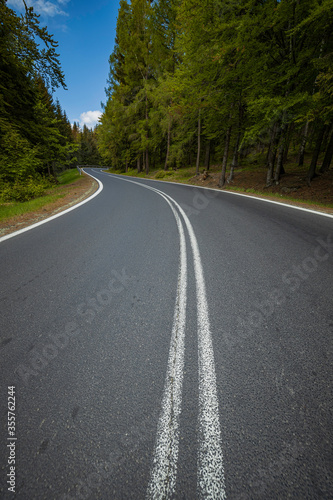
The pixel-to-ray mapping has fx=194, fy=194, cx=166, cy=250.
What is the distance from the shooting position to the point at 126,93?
1005 inches

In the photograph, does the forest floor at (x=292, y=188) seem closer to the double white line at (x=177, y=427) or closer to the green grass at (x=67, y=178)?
the double white line at (x=177, y=427)

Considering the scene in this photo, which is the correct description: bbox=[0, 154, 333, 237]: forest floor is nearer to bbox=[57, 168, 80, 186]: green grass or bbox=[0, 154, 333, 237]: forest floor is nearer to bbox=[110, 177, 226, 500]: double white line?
bbox=[110, 177, 226, 500]: double white line

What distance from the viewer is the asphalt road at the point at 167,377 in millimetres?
1078

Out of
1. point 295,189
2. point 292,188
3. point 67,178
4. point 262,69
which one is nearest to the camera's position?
point 262,69

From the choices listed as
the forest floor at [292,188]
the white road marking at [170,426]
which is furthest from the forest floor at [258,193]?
the white road marking at [170,426]

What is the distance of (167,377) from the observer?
157cm

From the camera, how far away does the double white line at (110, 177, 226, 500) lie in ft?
3.38

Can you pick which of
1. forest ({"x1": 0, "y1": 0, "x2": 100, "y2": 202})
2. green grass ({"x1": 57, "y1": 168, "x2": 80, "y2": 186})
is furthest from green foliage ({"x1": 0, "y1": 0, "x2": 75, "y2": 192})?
green grass ({"x1": 57, "y1": 168, "x2": 80, "y2": 186})

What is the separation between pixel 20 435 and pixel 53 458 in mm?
308

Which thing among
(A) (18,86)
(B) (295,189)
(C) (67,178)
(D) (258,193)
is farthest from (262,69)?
(C) (67,178)

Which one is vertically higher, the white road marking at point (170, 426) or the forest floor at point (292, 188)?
the forest floor at point (292, 188)

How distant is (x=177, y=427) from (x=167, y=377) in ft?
1.10

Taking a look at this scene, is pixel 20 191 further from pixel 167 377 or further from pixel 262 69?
pixel 262 69

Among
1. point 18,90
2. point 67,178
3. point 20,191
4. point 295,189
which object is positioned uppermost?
point 18,90
